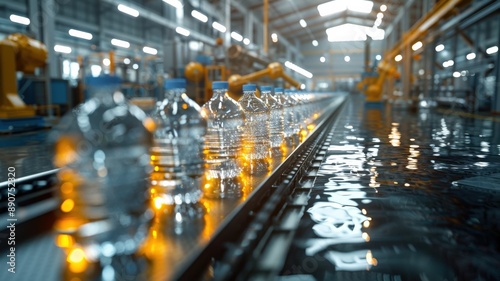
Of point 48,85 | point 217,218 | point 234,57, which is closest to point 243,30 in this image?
point 234,57

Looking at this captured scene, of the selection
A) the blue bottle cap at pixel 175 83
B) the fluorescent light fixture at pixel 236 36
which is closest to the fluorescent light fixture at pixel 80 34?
the fluorescent light fixture at pixel 236 36

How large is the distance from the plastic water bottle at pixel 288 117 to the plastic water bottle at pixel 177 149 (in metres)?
1.36

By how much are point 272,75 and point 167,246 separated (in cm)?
935

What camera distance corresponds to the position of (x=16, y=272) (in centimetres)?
92

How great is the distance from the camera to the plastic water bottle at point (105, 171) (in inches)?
37.7

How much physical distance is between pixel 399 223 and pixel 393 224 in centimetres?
3

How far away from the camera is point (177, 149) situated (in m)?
1.62

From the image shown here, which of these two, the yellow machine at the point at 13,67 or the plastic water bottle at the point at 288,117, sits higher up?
the yellow machine at the point at 13,67

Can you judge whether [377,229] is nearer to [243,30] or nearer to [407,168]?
[407,168]

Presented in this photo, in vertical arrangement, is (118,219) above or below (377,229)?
above

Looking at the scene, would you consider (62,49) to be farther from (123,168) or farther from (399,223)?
(399,223)

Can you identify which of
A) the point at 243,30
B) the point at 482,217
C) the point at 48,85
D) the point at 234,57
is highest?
the point at 243,30

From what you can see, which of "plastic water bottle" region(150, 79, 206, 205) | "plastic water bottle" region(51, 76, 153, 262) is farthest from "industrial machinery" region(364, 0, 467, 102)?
"plastic water bottle" region(51, 76, 153, 262)

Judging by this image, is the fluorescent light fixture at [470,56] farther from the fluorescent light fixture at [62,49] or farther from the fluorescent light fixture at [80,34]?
the fluorescent light fixture at [62,49]
